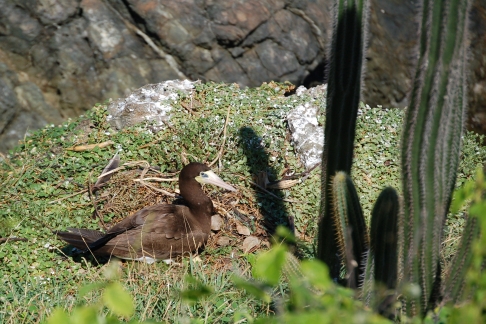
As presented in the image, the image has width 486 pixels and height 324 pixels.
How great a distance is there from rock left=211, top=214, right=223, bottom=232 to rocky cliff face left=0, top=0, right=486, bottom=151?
219 centimetres

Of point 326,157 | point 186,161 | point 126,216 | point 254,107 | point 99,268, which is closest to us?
point 326,157

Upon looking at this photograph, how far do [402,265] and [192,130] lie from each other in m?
3.31

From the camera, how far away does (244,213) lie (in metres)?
5.57

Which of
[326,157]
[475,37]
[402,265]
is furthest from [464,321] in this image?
[475,37]

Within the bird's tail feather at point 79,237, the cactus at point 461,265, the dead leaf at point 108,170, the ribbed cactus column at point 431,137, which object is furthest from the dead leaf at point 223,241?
the cactus at point 461,265

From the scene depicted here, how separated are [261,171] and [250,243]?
839 mm

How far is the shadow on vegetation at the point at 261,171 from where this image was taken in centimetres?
551

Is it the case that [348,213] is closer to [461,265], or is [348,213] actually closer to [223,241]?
[461,265]

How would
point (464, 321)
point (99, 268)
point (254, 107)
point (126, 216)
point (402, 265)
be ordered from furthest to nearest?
point (254, 107) < point (126, 216) < point (99, 268) < point (402, 265) < point (464, 321)

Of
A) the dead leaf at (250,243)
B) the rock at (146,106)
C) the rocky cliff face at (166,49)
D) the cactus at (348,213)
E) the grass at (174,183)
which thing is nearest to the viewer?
the cactus at (348,213)

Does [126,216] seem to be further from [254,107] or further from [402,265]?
[402,265]

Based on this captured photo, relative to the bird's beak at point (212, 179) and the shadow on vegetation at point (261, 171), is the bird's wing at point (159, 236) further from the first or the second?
the shadow on vegetation at point (261, 171)

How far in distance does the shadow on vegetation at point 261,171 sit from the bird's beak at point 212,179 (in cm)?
36

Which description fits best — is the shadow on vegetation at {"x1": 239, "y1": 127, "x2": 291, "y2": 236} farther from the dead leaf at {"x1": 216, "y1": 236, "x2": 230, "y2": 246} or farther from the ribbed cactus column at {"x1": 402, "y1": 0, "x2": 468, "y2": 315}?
the ribbed cactus column at {"x1": 402, "y1": 0, "x2": 468, "y2": 315}
